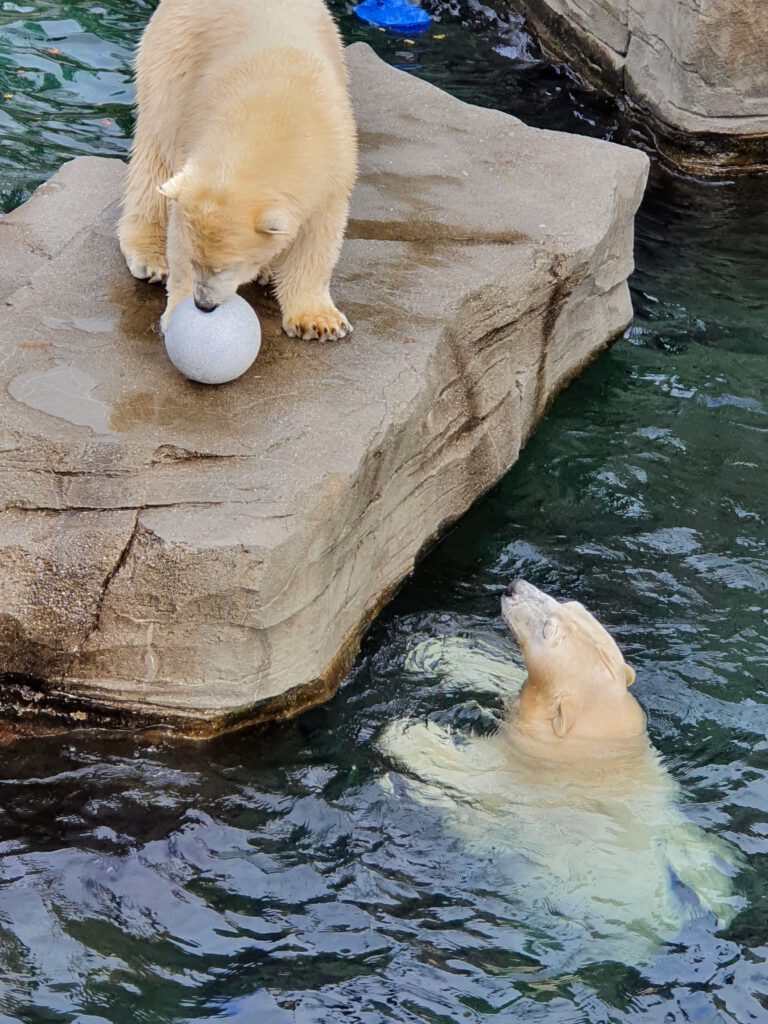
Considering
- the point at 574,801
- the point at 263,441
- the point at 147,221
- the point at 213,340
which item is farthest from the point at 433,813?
the point at 147,221

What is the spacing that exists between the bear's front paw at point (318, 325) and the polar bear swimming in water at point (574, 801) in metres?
1.24

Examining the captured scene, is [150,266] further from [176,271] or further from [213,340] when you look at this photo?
[213,340]

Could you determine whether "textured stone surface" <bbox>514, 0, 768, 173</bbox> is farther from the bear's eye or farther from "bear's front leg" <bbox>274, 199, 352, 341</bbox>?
the bear's eye

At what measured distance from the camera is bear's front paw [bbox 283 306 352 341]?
5027 mm

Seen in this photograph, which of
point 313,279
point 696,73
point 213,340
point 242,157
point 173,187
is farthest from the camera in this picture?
point 696,73

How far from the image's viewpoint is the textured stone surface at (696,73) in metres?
8.80

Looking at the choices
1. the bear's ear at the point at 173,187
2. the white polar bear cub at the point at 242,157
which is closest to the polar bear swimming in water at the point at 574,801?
the white polar bear cub at the point at 242,157

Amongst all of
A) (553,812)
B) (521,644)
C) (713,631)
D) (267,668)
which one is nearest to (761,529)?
(713,631)

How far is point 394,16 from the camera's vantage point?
1151 centimetres

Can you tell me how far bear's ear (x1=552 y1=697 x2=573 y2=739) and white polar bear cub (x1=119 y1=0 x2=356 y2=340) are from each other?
170 centimetres

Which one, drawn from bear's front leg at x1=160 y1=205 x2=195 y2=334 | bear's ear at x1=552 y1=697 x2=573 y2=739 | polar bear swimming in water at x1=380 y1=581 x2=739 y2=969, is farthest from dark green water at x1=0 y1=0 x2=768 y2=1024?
bear's front leg at x1=160 y1=205 x2=195 y2=334

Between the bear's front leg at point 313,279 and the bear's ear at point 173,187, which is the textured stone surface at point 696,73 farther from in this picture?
the bear's ear at point 173,187

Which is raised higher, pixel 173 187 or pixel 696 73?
pixel 173 187

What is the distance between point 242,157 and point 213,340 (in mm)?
639
